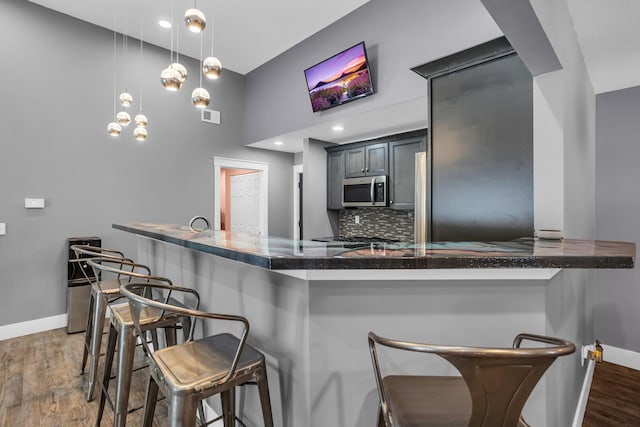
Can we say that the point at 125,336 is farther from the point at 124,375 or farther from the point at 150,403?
the point at 150,403

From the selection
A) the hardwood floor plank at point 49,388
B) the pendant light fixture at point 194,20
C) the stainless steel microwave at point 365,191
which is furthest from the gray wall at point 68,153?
the pendant light fixture at point 194,20

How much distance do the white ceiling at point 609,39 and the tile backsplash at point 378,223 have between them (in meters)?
2.29

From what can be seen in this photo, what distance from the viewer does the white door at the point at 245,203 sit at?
18.4 feet

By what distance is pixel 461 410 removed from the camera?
3.00ft

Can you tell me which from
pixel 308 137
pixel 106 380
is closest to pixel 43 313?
pixel 106 380

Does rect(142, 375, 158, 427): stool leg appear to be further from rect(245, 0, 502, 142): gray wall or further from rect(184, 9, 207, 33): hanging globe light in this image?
rect(245, 0, 502, 142): gray wall

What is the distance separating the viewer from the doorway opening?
16.1 ft

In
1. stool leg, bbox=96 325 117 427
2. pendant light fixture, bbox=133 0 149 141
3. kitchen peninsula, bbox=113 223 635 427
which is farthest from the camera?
pendant light fixture, bbox=133 0 149 141

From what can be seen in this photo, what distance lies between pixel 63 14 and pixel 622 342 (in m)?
6.79

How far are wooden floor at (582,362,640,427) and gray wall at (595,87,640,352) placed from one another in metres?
0.35

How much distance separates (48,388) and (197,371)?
2.01m

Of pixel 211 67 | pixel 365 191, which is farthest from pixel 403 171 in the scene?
pixel 211 67

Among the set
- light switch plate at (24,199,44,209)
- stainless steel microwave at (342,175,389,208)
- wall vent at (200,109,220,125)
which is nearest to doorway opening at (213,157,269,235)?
wall vent at (200,109,220,125)

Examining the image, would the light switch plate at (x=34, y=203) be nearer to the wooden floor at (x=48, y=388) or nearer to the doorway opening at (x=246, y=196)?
the wooden floor at (x=48, y=388)
